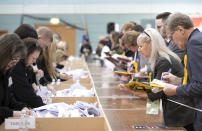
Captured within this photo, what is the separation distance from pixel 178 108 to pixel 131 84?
409mm

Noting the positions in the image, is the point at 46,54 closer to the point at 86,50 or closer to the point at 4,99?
the point at 4,99

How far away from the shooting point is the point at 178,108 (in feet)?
7.23

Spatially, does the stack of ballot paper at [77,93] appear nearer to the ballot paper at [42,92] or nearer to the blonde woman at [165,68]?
the ballot paper at [42,92]

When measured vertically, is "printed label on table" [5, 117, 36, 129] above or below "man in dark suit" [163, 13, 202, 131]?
below

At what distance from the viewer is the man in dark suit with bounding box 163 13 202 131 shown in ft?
5.85

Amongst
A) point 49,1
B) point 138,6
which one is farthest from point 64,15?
point 138,6

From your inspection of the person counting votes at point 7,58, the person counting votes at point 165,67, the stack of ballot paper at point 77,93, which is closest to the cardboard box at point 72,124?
the person counting votes at point 7,58

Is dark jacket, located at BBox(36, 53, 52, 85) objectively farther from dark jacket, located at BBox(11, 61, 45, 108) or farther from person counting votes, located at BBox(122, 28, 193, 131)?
person counting votes, located at BBox(122, 28, 193, 131)

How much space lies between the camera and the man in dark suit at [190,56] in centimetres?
178

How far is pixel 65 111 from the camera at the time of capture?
235 centimetres

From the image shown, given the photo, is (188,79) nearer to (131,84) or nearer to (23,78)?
(131,84)

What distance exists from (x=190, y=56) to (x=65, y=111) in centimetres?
99

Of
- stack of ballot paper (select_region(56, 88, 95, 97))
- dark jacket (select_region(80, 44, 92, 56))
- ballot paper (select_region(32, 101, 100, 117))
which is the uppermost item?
ballot paper (select_region(32, 101, 100, 117))

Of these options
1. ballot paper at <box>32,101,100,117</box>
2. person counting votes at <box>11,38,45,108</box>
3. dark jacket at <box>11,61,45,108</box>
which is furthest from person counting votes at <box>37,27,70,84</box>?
ballot paper at <box>32,101,100,117</box>
